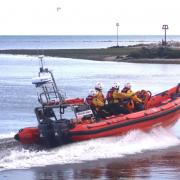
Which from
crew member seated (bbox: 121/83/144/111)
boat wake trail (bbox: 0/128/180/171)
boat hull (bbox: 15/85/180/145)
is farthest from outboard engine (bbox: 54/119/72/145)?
crew member seated (bbox: 121/83/144/111)

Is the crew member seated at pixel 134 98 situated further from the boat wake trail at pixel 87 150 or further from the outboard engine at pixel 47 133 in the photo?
the outboard engine at pixel 47 133

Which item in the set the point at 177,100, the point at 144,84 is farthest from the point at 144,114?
the point at 144,84

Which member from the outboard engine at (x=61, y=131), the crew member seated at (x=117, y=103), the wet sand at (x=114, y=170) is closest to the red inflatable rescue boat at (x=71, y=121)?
the outboard engine at (x=61, y=131)

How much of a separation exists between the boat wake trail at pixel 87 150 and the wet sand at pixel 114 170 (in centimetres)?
29

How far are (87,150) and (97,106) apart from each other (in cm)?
129

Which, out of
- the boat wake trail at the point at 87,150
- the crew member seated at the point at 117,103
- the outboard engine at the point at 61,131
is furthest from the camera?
the crew member seated at the point at 117,103

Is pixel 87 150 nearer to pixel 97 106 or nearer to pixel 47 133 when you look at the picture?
pixel 47 133

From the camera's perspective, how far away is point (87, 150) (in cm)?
1266

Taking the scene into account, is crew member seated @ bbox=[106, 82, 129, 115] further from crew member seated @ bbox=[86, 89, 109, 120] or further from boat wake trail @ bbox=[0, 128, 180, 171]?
boat wake trail @ bbox=[0, 128, 180, 171]

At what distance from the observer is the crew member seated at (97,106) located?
1369 centimetres

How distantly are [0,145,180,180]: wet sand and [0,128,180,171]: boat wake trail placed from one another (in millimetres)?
286

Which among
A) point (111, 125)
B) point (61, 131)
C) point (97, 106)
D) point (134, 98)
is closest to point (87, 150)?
point (61, 131)

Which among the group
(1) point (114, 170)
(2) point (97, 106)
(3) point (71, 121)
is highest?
(2) point (97, 106)

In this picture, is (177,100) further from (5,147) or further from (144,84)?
(144,84)
